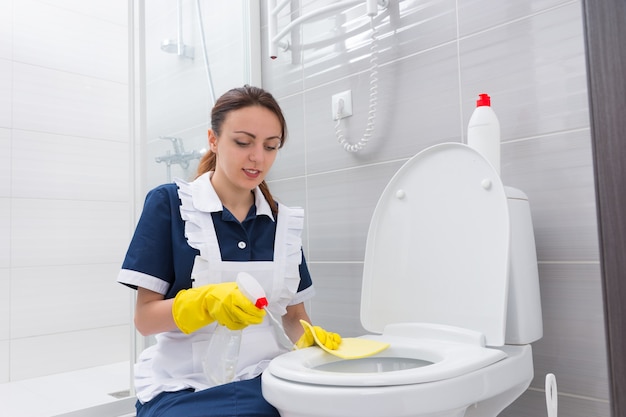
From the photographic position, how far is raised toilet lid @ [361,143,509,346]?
1055mm

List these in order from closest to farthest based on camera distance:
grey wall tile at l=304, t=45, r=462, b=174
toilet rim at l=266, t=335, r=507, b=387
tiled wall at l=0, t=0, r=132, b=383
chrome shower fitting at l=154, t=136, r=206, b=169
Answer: toilet rim at l=266, t=335, r=507, b=387 → grey wall tile at l=304, t=45, r=462, b=174 → chrome shower fitting at l=154, t=136, r=206, b=169 → tiled wall at l=0, t=0, r=132, b=383

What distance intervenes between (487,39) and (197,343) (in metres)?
0.96

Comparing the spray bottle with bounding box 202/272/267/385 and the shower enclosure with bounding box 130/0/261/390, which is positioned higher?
the shower enclosure with bounding box 130/0/261/390

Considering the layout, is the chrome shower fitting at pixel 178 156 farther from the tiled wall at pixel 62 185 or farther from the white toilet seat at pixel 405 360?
the white toilet seat at pixel 405 360

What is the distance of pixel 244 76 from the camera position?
1880 mm

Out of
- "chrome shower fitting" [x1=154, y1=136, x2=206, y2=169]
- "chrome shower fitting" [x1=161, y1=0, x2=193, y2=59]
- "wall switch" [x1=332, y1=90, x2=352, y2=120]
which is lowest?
"chrome shower fitting" [x1=154, y1=136, x2=206, y2=169]

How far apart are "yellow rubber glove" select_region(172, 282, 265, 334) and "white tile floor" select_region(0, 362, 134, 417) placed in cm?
81

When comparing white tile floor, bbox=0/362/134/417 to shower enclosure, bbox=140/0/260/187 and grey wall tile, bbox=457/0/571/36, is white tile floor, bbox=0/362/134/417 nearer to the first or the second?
shower enclosure, bbox=140/0/260/187

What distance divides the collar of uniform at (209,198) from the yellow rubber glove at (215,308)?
21 cm

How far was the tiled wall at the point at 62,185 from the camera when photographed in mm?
2268

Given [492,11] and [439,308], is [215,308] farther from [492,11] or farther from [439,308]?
[492,11]

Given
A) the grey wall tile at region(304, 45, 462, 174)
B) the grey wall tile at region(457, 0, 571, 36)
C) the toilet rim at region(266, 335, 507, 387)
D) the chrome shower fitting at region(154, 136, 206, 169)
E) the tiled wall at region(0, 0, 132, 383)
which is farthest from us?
the tiled wall at region(0, 0, 132, 383)

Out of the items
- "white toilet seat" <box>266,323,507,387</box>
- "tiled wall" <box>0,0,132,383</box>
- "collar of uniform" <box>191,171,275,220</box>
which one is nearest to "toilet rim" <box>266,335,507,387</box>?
"white toilet seat" <box>266,323,507,387</box>

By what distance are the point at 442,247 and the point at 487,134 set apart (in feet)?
0.85
